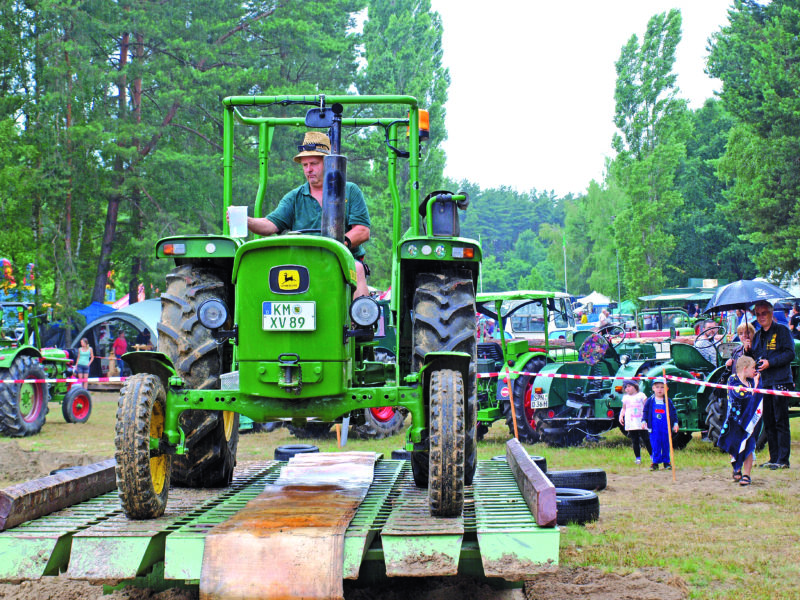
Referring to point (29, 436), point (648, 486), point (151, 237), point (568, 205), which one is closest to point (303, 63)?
point (151, 237)

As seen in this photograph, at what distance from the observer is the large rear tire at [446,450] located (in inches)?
165

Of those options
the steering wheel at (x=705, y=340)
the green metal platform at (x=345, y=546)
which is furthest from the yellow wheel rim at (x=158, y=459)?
the steering wheel at (x=705, y=340)

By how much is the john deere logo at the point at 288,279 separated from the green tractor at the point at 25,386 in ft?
34.8

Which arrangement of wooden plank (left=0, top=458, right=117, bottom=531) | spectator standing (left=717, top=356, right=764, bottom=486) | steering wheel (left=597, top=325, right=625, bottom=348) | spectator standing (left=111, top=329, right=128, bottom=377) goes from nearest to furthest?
wooden plank (left=0, top=458, right=117, bottom=531), spectator standing (left=717, top=356, right=764, bottom=486), steering wheel (left=597, top=325, right=625, bottom=348), spectator standing (left=111, top=329, right=128, bottom=377)

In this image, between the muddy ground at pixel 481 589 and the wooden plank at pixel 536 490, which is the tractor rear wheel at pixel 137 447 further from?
the wooden plank at pixel 536 490

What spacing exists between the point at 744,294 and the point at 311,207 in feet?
22.2

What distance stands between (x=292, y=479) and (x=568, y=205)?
82.0 metres

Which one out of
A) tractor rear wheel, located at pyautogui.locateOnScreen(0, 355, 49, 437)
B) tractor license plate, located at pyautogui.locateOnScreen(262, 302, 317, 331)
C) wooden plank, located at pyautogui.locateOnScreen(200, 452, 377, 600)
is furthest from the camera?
tractor rear wheel, located at pyautogui.locateOnScreen(0, 355, 49, 437)

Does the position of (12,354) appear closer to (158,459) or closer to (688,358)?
(688,358)

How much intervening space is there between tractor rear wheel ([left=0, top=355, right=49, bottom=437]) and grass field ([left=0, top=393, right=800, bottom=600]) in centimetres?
281

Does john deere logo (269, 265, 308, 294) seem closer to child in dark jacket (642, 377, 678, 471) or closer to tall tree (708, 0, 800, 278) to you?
child in dark jacket (642, 377, 678, 471)

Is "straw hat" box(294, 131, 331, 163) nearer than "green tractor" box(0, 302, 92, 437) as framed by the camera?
Yes

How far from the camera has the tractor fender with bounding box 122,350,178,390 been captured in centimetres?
462

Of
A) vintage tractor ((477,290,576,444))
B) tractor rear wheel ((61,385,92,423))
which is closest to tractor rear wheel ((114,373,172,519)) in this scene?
vintage tractor ((477,290,576,444))
